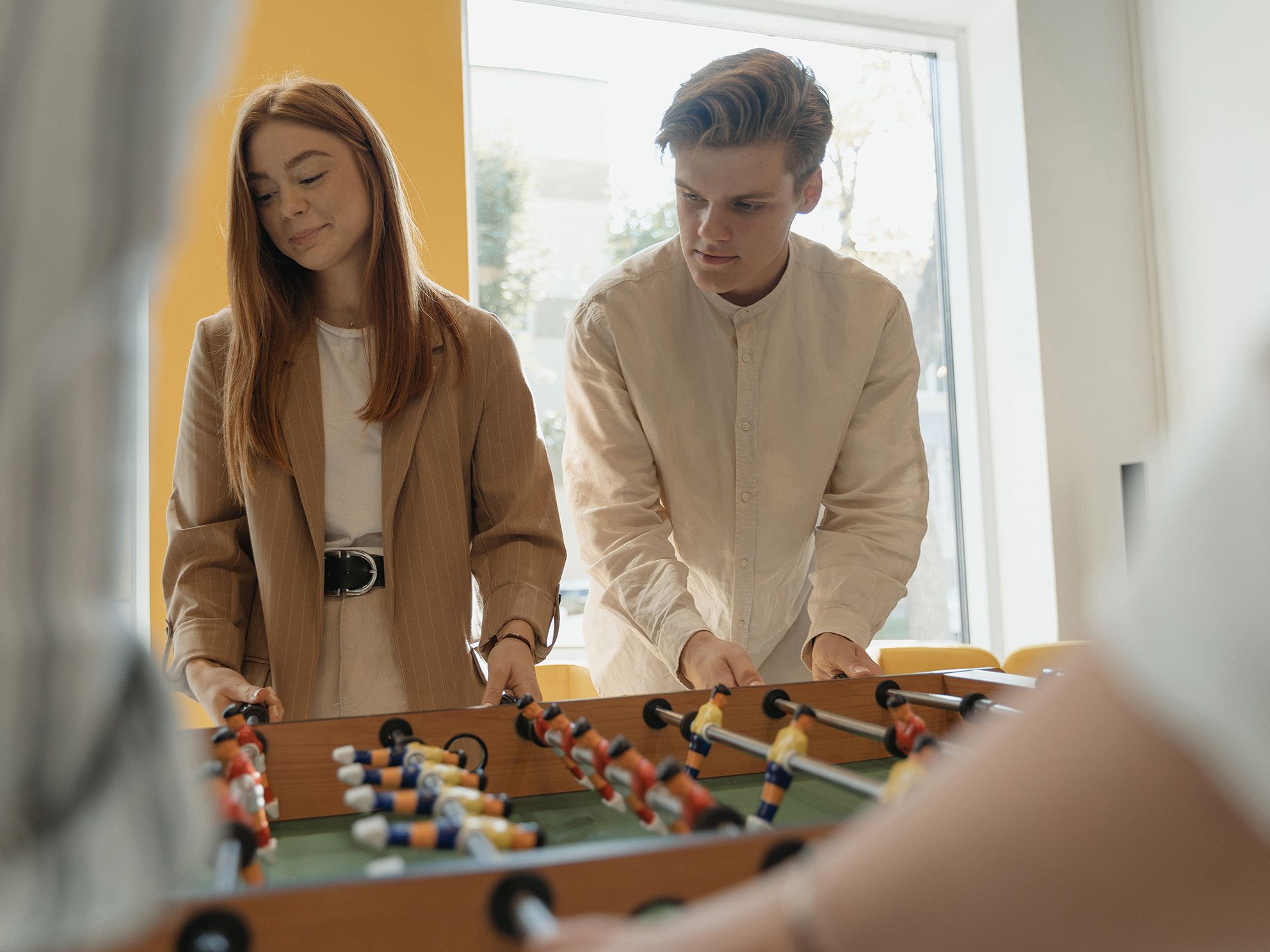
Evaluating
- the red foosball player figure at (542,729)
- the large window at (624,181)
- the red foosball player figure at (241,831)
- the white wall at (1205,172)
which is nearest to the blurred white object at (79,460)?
the red foosball player figure at (241,831)

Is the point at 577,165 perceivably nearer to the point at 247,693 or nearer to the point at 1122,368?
the point at 1122,368

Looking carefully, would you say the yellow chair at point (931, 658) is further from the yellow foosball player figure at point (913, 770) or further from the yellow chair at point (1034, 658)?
the yellow foosball player figure at point (913, 770)

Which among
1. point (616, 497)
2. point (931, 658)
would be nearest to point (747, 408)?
point (616, 497)

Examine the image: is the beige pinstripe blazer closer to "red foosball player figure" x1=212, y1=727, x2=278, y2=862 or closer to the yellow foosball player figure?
"red foosball player figure" x1=212, y1=727, x2=278, y2=862

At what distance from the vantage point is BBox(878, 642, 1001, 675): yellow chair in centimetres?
316

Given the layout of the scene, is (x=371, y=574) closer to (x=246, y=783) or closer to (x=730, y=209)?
(x=246, y=783)

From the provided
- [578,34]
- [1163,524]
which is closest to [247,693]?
[1163,524]

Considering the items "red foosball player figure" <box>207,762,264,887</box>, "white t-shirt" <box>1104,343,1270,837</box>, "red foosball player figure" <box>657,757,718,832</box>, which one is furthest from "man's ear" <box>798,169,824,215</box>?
"white t-shirt" <box>1104,343,1270,837</box>

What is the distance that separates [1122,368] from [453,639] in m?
3.46

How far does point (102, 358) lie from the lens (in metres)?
0.50

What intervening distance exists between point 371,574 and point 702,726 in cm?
68

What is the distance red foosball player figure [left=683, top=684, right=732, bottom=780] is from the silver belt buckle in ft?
2.02

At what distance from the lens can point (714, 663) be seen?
5.28 ft

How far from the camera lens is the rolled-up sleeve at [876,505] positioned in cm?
185
